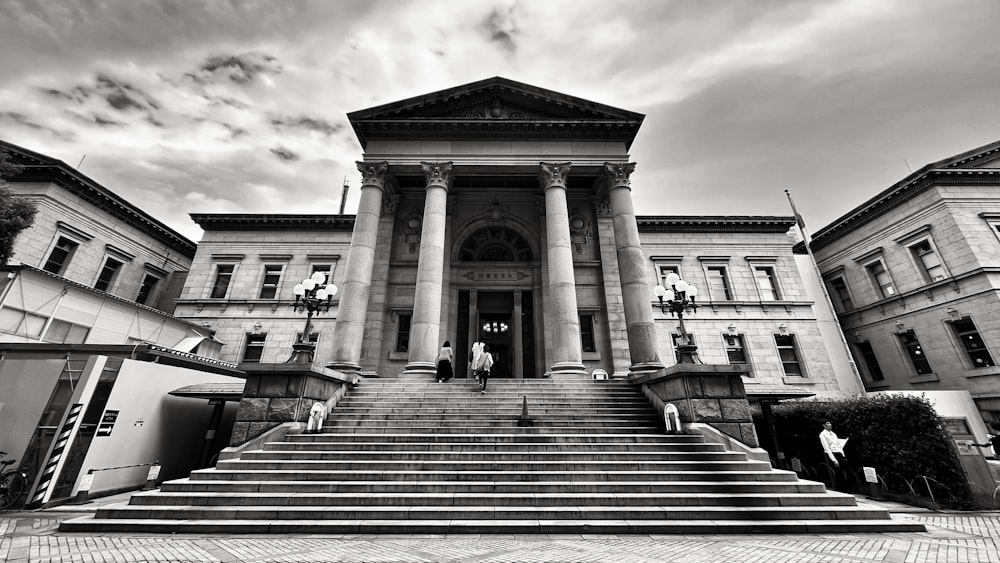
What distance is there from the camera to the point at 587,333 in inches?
730

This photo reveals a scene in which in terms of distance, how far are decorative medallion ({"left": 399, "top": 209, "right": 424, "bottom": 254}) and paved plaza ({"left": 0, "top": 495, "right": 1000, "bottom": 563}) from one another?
49.5 ft

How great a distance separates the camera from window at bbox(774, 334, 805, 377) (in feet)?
75.3

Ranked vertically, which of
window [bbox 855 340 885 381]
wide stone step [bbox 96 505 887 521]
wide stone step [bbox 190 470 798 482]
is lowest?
wide stone step [bbox 96 505 887 521]

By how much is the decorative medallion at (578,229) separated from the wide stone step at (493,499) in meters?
14.1

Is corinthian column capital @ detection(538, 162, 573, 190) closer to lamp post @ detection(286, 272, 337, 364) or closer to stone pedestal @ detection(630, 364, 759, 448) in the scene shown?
stone pedestal @ detection(630, 364, 759, 448)

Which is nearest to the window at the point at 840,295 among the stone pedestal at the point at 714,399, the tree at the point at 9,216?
the stone pedestal at the point at 714,399

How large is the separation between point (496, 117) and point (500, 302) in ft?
29.4

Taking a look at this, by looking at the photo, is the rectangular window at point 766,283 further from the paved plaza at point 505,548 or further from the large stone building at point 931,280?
the paved plaza at point 505,548

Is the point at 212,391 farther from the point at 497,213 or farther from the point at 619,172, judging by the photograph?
the point at 619,172

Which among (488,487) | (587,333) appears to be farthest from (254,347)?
(488,487)

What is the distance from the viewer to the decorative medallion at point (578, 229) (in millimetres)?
20069

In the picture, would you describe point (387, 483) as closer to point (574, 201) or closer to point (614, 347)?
point (614, 347)

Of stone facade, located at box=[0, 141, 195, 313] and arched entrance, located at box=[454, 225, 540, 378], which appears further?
stone facade, located at box=[0, 141, 195, 313]

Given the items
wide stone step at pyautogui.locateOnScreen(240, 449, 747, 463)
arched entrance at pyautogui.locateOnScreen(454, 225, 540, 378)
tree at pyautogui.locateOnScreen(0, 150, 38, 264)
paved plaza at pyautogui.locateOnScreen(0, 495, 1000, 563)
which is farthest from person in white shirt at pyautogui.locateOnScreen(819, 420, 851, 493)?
tree at pyautogui.locateOnScreen(0, 150, 38, 264)
